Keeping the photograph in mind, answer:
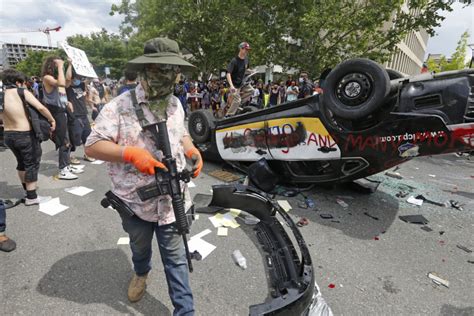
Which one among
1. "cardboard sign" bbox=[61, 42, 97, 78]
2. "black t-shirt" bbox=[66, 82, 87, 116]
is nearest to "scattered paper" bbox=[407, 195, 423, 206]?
"cardboard sign" bbox=[61, 42, 97, 78]

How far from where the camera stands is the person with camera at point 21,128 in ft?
9.82

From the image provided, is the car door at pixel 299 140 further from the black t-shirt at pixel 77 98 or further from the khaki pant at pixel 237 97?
the black t-shirt at pixel 77 98

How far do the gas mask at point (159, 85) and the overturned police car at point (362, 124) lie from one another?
2.08 m

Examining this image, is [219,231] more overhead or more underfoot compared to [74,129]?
more underfoot

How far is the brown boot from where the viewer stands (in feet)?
6.29

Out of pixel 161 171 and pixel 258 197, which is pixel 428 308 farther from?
pixel 161 171

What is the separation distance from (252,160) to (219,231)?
158 centimetres

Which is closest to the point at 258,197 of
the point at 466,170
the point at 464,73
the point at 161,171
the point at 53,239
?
the point at 161,171

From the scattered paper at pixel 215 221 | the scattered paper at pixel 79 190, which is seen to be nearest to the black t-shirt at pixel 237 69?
the scattered paper at pixel 215 221

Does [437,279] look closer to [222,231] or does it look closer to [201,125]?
[222,231]

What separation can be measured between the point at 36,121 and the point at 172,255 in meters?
2.78

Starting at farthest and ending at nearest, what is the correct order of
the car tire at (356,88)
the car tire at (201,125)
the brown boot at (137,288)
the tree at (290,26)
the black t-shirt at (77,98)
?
the tree at (290,26) → the car tire at (201,125) → the black t-shirt at (77,98) → the car tire at (356,88) → the brown boot at (137,288)

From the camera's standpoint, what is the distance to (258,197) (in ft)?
9.67

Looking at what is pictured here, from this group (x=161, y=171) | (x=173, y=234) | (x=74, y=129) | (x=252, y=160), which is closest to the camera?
(x=161, y=171)
